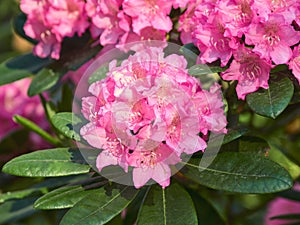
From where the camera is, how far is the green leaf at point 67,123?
4.30ft

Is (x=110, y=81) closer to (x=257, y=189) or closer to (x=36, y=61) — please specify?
(x=257, y=189)

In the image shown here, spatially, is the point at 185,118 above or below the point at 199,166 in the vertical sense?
above

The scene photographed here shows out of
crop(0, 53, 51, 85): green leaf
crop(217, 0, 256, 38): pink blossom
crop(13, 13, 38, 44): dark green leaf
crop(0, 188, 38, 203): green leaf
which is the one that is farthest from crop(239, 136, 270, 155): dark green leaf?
crop(13, 13, 38, 44): dark green leaf

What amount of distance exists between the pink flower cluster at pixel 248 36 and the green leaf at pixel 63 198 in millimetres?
330

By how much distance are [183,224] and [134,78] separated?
268 mm

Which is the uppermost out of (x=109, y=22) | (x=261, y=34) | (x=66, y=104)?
(x=261, y=34)

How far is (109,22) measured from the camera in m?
1.49

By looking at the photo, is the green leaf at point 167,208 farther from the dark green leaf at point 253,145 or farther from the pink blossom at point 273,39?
the pink blossom at point 273,39

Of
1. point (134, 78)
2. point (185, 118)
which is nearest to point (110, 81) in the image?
point (134, 78)

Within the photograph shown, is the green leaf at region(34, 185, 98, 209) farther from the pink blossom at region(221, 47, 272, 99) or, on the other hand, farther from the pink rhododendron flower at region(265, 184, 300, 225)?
the pink rhododendron flower at region(265, 184, 300, 225)

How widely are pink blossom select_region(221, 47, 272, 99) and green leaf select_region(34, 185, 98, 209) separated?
32 cm

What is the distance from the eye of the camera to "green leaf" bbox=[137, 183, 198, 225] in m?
1.18

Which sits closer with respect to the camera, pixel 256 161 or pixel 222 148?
pixel 256 161

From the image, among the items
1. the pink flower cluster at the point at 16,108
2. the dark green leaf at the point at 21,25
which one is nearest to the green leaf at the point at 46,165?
the dark green leaf at the point at 21,25
